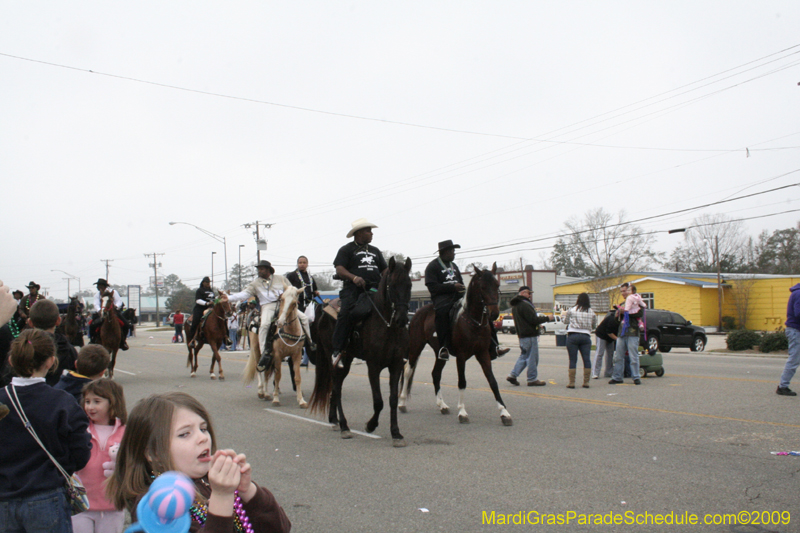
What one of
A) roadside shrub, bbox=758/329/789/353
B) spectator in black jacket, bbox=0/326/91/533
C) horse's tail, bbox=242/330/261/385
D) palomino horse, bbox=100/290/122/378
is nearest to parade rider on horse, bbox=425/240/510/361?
horse's tail, bbox=242/330/261/385

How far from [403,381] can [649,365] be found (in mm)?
6395

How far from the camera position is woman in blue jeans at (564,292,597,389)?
12.4m

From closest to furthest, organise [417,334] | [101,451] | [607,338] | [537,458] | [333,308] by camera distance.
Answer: [101,451], [537,458], [333,308], [417,334], [607,338]

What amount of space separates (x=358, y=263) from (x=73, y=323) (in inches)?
370

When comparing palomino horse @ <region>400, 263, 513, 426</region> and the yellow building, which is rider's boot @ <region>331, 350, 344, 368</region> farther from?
the yellow building

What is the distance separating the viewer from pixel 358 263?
326 inches

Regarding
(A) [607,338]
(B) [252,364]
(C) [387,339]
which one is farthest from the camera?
(A) [607,338]

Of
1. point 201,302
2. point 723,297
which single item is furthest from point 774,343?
point 723,297

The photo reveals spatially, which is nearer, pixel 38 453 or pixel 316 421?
pixel 38 453

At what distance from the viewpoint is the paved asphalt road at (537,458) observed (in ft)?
16.3

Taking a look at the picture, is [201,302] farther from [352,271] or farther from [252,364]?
[352,271]

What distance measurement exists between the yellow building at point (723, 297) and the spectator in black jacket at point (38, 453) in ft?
133

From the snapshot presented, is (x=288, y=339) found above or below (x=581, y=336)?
above

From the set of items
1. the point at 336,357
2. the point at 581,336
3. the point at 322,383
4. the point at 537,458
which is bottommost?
the point at 537,458
